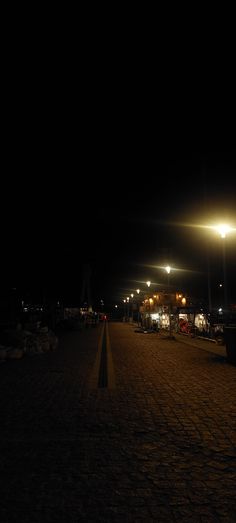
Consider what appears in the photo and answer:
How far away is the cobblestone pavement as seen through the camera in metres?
4.24

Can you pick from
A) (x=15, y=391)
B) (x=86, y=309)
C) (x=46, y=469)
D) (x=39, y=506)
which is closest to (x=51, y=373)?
(x=15, y=391)

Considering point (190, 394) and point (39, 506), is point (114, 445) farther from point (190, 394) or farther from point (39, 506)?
point (190, 394)

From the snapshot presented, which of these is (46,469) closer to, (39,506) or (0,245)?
(39,506)

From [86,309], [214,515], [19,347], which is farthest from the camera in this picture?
[86,309]

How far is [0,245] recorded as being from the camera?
4069 cm

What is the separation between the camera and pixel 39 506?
427 cm

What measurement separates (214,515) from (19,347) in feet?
53.8

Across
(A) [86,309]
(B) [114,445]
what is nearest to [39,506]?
(B) [114,445]

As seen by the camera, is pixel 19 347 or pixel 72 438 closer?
pixel 72 438

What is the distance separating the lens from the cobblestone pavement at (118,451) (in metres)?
4.24

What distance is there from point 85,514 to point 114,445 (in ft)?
7.50

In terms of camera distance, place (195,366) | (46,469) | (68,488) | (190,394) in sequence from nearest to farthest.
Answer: (68,488)
(46,469)
(190,394)
(195,366)

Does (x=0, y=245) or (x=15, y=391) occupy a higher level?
(x=0, y=245)

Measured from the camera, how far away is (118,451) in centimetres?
605
